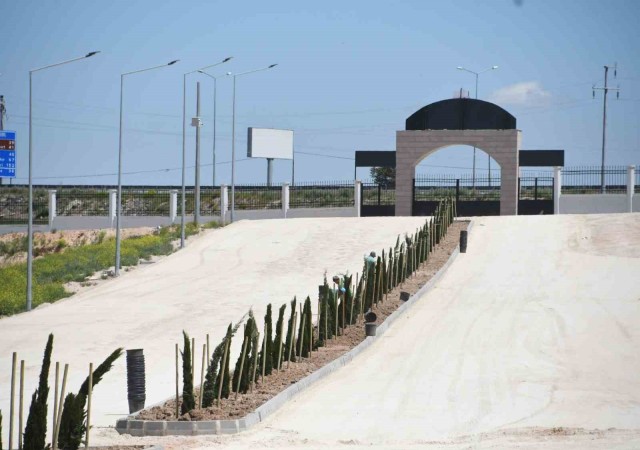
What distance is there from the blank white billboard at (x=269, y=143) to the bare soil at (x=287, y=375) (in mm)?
46592

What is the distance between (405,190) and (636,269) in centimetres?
1854

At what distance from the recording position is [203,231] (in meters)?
47.1

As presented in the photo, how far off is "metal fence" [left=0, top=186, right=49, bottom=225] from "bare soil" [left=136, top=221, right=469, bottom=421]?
31839 mm

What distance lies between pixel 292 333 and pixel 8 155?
22.5 meters

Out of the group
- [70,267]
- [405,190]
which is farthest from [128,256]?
[405,190]

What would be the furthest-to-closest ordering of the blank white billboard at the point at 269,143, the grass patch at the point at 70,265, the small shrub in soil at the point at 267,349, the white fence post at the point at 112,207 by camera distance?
the blank white billboard at the point at 269,143
the white fence post at the point at 112,207
the grass patch at the point at 70,265
the small shrub in soil at the point at 267,349

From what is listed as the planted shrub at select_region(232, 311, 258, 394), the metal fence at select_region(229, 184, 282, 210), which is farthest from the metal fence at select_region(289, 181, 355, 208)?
the planted shrub at select_region(232, 311, 258, 394)

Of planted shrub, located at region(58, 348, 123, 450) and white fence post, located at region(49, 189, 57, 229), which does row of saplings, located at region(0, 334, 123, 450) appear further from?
white fence post, located at region(49, 189, 57, 229)

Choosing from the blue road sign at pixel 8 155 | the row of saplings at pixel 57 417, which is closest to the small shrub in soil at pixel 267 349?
the row of saplings at pixel 57 417

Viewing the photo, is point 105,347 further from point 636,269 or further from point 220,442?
point 636,269

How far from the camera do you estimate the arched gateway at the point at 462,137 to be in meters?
50.6

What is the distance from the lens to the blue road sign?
39.5 metres

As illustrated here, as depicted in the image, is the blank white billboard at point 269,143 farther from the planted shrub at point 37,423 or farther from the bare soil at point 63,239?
the planted shrub at point 37,423

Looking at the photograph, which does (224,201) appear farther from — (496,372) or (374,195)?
(496,372)
